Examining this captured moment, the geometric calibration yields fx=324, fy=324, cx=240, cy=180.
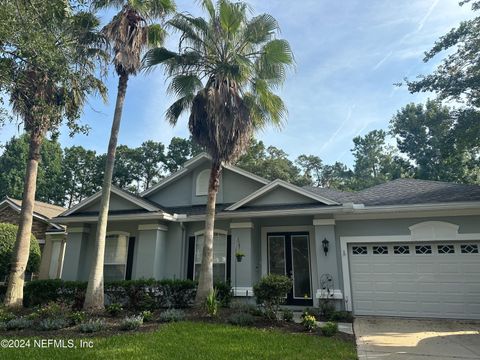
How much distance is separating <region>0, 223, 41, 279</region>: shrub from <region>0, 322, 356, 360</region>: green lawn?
922 cm

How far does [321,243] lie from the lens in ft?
35.1

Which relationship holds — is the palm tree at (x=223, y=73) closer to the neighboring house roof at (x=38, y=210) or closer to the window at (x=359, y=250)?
the window at (x=359, y=250)

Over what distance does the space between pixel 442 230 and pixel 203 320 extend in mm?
7720

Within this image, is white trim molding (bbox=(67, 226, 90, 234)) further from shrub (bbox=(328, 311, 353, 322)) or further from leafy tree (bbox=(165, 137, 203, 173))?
leafy tree (bbox=(165, 137, 203, 173))

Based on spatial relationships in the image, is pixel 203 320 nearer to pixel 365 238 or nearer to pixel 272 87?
pixel 365 238

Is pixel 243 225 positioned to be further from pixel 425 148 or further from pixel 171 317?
pixel 425 148

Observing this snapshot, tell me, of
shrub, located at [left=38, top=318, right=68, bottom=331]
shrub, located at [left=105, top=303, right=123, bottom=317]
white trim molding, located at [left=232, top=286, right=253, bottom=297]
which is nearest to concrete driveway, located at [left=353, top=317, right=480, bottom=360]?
white trim molding, located at [left=232, top=286, right=253, bottom=297]

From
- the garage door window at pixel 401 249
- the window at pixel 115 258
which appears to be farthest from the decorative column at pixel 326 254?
the window at pixel 115 258

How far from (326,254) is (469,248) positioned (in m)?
4.27

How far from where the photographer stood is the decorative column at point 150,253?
1176 cm

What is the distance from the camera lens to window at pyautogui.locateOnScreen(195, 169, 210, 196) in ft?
46.2

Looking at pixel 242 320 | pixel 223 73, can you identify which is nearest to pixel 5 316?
pixel 242 320

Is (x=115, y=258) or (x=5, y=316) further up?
(x=115, y=258)

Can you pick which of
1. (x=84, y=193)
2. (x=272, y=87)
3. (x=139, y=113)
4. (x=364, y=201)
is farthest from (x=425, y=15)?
(x=84, y=193)
